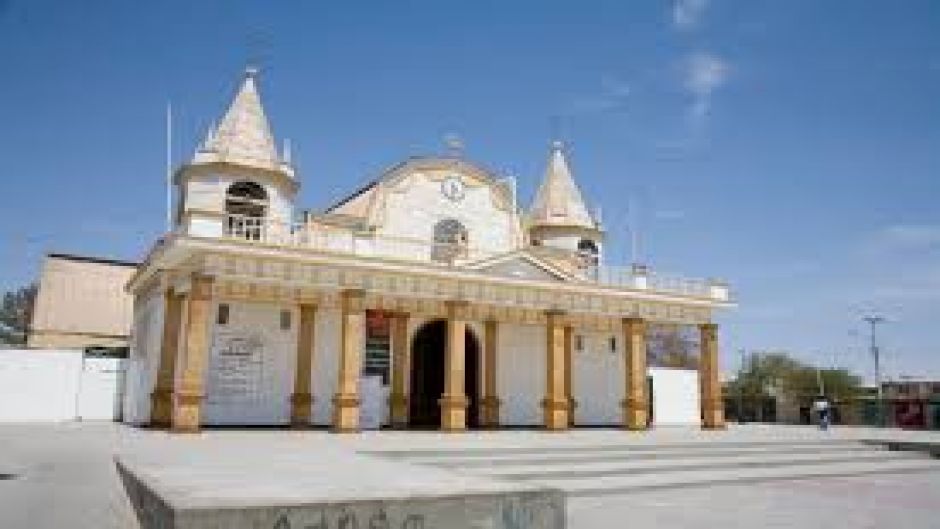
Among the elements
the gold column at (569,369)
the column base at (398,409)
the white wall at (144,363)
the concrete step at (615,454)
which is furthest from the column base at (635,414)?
the white wall at (144,363)

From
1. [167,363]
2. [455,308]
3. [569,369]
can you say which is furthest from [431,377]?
A: [167,363]

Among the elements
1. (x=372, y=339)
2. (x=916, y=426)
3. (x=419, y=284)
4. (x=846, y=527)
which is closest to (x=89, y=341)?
(x=372, y=339)

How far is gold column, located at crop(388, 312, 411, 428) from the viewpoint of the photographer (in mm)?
23156

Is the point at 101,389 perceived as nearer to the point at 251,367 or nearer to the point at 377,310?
the point at 251,367

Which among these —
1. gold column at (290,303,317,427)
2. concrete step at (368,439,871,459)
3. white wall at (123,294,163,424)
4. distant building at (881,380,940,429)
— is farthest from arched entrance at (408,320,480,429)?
distant building at (881,380,940,429)

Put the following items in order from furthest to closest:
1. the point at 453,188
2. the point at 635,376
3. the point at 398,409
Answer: the point at 453,188, the point at 635,376, the point at 398,409

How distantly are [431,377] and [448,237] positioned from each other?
483 cm

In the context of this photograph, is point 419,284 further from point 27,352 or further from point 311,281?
point 27,352

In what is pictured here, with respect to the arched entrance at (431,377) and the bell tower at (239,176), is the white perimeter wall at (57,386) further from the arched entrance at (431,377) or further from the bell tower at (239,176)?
the arched entrance at (431,377)

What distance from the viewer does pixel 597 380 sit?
28172 mm

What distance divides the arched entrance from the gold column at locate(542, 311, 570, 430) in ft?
9.43

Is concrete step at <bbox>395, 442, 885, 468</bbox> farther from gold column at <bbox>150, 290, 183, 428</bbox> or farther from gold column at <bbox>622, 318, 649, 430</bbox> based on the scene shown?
gold column at <bbox>150, 290, 183, 428</bbox>

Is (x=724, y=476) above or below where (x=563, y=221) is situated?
below

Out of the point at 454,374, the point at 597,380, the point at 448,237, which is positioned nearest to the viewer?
the point at 454,374
